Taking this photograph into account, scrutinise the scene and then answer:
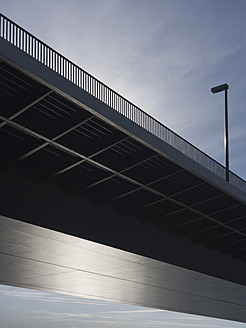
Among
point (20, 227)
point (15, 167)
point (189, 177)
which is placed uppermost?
point (189, 177)

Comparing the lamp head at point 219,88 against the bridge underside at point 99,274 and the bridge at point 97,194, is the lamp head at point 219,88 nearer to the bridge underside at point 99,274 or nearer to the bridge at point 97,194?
the bridge at point 97,194

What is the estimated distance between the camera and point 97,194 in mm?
26578

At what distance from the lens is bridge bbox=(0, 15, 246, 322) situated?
2112 cm

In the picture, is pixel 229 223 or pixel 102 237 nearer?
pixel 102 237

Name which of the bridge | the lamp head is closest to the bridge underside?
the bridge

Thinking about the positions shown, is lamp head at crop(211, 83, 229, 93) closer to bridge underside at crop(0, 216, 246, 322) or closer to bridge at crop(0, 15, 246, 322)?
bridge at crop(0, 15, 246, 322)

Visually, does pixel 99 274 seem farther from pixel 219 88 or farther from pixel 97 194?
pixel 219 88

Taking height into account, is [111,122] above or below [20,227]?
above

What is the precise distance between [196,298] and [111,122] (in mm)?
24764

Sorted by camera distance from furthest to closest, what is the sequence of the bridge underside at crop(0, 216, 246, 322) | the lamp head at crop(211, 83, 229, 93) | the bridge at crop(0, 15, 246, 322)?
1. the lamp head at crop(211, 83, 229, 93)
2. the bridge underside at crop(0, 216, 246, 322)
3. the bridge at crop(0, 15, 246, 322)

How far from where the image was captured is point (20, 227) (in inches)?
923

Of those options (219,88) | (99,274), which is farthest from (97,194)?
(219,88)

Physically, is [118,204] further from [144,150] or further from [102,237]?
[144,150]

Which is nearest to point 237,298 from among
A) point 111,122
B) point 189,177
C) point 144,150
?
point 189,177
